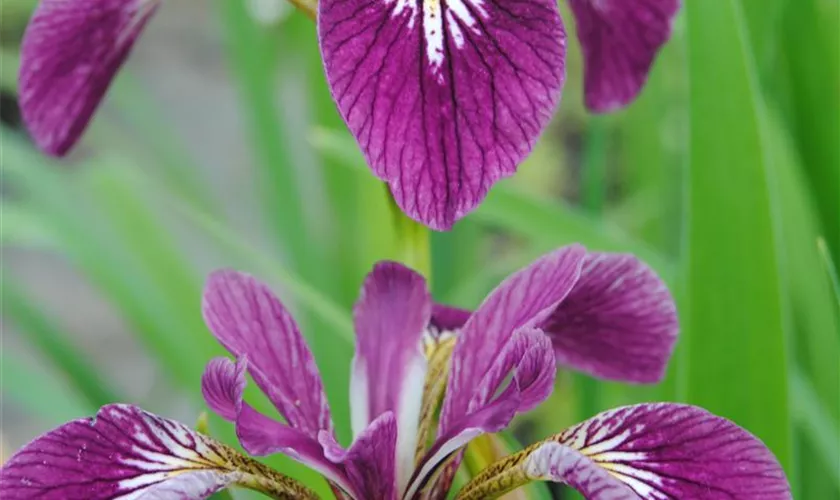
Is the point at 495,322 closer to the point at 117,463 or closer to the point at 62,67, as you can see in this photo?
the point at 117,463

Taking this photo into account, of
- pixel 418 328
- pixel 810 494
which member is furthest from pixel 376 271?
pixel 810 494

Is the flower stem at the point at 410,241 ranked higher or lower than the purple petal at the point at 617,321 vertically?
higher

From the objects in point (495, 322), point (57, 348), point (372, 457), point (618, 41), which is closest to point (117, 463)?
point (372, 457)

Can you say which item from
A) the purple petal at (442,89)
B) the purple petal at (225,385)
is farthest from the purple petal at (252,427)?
the purple petal at (442,89)

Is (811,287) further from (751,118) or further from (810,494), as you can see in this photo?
(751,118)

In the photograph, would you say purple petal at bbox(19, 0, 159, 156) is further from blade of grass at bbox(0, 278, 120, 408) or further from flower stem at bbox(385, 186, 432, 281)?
blade of grass at bbox(0, 278, 120, 408)

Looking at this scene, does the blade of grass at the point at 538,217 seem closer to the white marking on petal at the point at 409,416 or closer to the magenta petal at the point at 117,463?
the white marking on petal at the point at 409,416

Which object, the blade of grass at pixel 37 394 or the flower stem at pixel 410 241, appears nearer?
the flower stem at pixel 410 241

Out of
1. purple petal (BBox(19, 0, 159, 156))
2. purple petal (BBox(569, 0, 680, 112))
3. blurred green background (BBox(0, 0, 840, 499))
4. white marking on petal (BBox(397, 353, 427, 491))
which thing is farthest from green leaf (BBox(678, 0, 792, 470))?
purple petal (BBox(19, 0, 159, 156))
